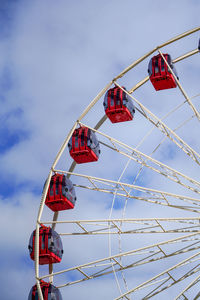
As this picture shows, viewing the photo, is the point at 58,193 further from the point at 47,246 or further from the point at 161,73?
the point at 161,73

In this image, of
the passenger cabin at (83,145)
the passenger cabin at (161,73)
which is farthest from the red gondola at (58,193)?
→ the passenger cabin at (161,73)

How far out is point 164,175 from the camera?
18.6m

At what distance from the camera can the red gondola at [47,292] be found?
1925cm

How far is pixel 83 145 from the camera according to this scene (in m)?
21.0

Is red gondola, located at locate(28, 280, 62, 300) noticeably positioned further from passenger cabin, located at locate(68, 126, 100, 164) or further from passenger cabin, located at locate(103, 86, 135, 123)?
passenger cabin, located at locate(103, 86, 135, 123)

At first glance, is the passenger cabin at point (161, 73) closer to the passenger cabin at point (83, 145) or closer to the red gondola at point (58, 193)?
the passenger cabin at point (83, 145)

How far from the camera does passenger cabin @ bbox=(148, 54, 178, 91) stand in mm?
20984

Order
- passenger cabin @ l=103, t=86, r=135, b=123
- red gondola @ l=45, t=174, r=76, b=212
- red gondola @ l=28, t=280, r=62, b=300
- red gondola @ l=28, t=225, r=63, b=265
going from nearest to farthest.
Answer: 1. red gondola @ l=28, t=280, r=62, b=300
2. red gondola @ l=28, t=225, r=63, b=265
3. red gondola @ l=45, t=174, r=76, b=212
4. passenger cabin @ l=103, t=86, r=135, b=123

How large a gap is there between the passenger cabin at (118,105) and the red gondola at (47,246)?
17.0 feet

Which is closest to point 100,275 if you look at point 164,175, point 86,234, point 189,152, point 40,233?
point 86,234

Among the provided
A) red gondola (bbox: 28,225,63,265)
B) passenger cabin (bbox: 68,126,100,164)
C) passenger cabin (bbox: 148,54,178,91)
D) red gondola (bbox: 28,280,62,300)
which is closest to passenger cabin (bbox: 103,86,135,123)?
passenger cabin (bbox: 68,126,100,164)

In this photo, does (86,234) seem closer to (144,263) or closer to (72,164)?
(144,263)

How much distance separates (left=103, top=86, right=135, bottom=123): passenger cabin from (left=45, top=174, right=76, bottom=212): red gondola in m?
3.18

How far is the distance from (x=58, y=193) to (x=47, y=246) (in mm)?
2098
